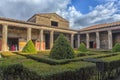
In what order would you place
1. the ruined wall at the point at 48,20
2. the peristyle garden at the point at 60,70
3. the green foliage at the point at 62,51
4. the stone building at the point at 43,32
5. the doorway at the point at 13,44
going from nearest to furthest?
the peristyle garden at the point at 60,70 < the green foliage at the point at 62,51 < the stone building at the point at 43,32 < the doorway at the point at 13,44 < the ruined wall at the point at 48,20

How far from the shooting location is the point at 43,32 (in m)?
29.9

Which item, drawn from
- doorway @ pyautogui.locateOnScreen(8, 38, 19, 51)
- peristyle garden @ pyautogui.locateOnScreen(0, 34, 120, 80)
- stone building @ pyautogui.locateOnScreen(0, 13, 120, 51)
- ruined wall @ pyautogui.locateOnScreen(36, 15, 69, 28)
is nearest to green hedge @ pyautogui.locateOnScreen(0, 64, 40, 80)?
peristyle garden @ pyautogui.locateOnScreen(0, 34, 120, 80)

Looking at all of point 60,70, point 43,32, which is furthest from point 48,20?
point 60,70

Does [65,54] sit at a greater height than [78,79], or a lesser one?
greater

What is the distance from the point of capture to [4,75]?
5.62 metres

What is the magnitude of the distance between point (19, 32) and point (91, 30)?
51.8 feet

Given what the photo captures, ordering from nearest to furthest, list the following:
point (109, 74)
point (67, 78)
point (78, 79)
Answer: point (67, 78) < point (78, 79) < point (109, 74)

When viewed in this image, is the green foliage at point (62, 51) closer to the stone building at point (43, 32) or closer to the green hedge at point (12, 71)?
the green hedge at point (12, 71)

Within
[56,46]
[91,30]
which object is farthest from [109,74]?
[91,30]

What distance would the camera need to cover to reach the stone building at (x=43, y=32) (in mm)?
23372

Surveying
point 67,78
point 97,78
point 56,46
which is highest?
point 56,46

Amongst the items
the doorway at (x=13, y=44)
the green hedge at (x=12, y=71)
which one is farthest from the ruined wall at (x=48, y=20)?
the green hedge at (x=12, y=71)

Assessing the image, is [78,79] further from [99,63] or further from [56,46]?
[56,46]

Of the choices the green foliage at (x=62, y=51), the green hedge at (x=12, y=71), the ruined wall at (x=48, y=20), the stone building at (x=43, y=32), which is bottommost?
the green hedge at (x=12, y=71)
